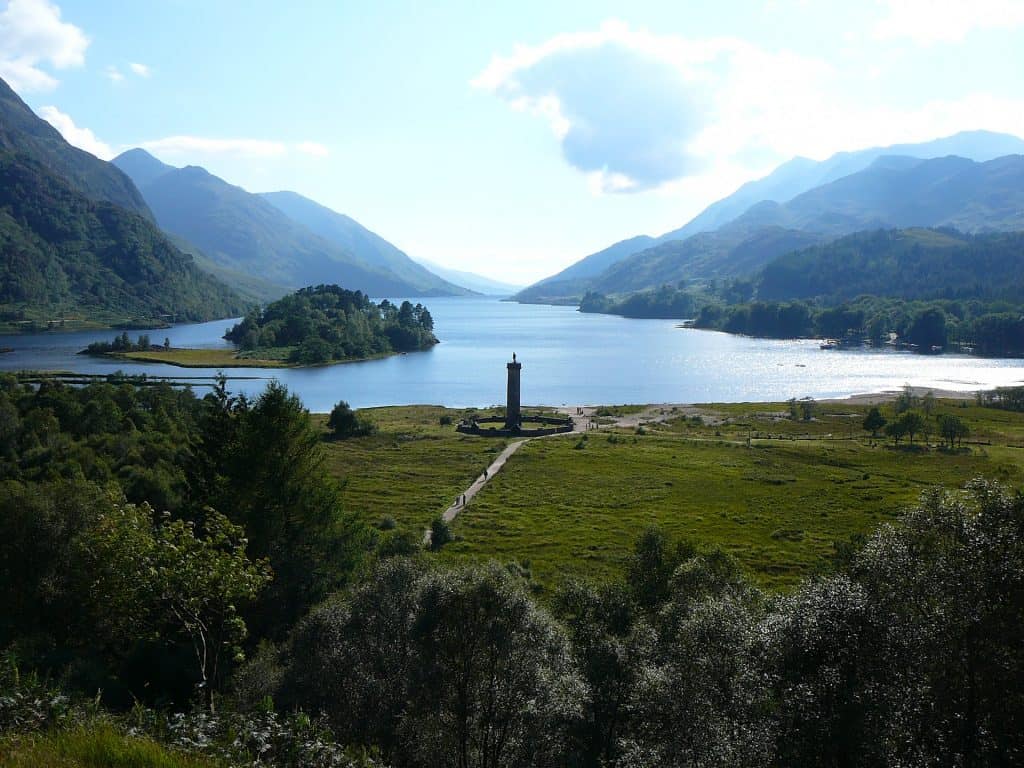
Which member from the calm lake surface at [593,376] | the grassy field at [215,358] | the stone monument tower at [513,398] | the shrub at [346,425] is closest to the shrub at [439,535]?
the shrub at [346,425]

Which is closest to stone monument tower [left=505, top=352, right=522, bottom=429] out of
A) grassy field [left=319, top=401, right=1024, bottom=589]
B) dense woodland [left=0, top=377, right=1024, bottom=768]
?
grassy field [left=319, top=401, right=1024, bottom=589]

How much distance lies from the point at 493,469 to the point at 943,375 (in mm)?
134469

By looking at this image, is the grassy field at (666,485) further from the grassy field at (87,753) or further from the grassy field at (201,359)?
the grassy field at (201,359)

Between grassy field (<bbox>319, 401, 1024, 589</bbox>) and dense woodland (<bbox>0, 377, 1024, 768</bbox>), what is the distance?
46.1 feet

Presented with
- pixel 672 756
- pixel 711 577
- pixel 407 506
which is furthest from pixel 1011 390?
pixel 672 756

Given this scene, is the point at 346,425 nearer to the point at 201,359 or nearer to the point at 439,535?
the point at 439,535

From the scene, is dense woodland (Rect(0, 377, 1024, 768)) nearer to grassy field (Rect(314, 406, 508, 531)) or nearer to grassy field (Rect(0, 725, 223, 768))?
grassy field (Rect(0, 725, 223, 768))

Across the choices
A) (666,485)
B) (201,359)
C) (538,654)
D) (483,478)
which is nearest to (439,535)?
(483,478)

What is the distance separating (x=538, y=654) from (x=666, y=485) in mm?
46016

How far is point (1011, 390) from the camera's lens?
12025 centimetres

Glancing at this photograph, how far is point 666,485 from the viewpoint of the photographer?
61.9m

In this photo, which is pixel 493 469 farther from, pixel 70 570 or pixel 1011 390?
pixel 1011 390

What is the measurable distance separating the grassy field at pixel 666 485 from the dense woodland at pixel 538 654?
46.1 feet

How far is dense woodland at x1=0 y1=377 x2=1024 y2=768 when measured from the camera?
13.6 meters
